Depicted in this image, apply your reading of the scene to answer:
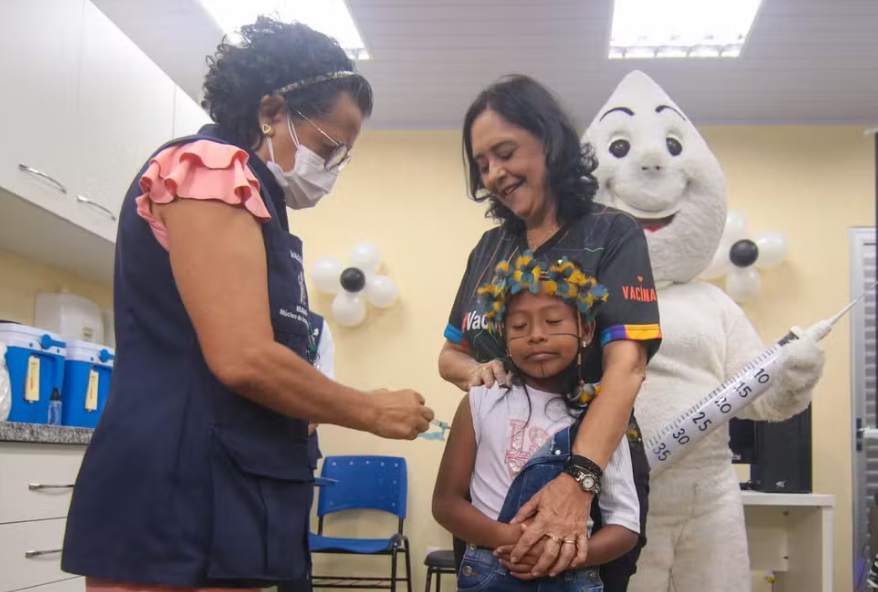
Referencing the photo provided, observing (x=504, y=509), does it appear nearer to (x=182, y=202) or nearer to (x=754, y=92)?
(x=182, y=202)

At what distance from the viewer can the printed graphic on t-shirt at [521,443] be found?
1.37 m

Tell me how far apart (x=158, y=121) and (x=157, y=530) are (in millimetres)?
2785

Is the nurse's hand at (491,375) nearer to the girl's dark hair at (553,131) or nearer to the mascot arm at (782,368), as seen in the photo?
the girl's dark hair at (553,131)

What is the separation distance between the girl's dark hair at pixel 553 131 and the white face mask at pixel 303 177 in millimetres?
376

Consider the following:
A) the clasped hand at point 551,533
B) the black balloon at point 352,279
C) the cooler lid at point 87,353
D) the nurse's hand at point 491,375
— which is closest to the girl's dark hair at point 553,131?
the nurse's hand at point 491,375

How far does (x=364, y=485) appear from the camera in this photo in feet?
14.5

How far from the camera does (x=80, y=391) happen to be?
2986mm

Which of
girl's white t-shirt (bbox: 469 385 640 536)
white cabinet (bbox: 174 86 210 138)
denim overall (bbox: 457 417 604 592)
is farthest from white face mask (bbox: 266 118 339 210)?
white cabinet (bbox: 174 86 210 138)

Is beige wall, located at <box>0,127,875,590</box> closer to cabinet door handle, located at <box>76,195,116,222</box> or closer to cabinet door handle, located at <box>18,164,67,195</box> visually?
cabinet door handle, located at <box>76,195,116,222</box>

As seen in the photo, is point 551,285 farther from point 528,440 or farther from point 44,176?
point 44,176

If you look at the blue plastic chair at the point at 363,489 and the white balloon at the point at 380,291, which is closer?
the blue plastic chair at the point at 363,489

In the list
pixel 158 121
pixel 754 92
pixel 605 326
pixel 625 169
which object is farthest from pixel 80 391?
pixel 754 92

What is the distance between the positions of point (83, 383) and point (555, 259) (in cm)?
212

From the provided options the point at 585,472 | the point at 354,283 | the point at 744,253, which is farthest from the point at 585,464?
the point at 354,283
